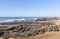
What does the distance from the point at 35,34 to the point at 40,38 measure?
1516 millimetres

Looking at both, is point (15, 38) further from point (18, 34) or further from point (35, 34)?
point (35, 34)

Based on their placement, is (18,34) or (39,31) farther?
(39,31)

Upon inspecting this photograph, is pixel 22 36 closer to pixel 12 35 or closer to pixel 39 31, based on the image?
pixel 12 35

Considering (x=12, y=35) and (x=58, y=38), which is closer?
(x=58, y=38)

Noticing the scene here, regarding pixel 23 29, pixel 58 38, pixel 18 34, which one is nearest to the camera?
pixel 58 38

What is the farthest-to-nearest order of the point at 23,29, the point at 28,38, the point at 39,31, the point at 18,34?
the point at 23,29 → the point at 39,31 → the point at 18,34 → the point at 28,38

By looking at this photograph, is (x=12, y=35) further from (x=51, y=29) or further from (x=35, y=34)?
(x=51, y=29)

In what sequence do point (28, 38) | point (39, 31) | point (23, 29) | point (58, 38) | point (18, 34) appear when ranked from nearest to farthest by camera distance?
point (58, 38) < point (28, 38) < point (18, 34) < point (39, 31) < point (23, 29)

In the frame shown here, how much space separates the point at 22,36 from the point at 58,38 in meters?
2.97

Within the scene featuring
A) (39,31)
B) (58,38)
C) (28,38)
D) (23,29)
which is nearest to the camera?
(58,38)

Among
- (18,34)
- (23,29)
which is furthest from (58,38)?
(23,29)

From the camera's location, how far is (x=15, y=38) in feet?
37.4

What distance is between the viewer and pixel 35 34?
11953mm

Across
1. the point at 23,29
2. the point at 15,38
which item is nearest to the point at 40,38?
the point at 15,38
